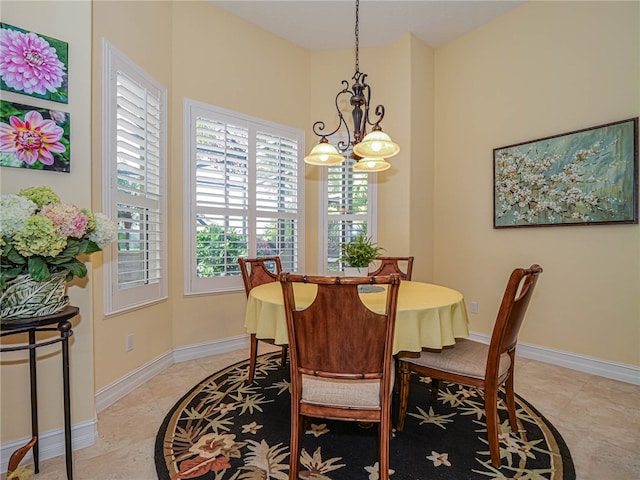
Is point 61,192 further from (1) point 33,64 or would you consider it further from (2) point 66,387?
(2) point 66,387

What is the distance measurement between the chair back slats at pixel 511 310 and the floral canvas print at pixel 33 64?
8.00ft

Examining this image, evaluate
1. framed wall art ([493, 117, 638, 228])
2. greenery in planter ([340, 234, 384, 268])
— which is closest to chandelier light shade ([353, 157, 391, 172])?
greenery in planter ([340, 234, 384, 268])

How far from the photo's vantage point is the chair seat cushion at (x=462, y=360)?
1.81m

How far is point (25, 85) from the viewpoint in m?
1.66

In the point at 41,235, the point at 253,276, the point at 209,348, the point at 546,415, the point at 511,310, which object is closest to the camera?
the point at 41,235

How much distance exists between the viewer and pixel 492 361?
1712 mm

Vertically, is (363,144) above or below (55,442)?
A: above

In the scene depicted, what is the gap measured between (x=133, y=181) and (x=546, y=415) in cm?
338

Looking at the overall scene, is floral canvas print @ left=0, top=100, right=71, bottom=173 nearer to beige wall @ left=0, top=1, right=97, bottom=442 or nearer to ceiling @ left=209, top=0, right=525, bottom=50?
beige wall @ left=0, top=1, right=97, bottom=442

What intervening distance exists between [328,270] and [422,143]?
1.87m

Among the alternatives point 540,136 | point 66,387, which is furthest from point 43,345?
point 540,136

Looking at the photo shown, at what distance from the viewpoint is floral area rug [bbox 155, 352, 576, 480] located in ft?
5.55

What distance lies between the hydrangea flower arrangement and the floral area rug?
114cm

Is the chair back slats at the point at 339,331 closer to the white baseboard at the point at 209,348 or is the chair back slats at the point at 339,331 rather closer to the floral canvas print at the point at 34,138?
the floral canvas print at the point at 34,138
